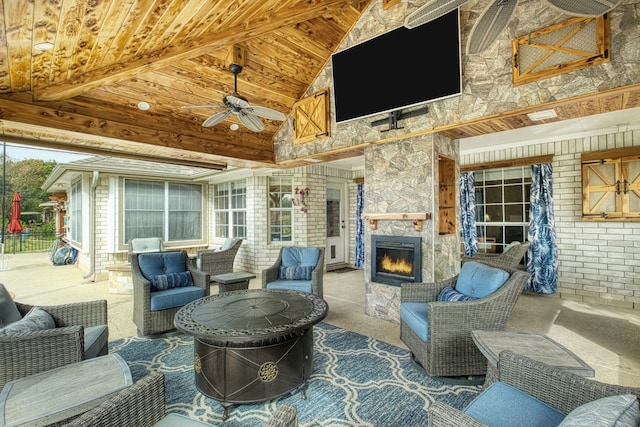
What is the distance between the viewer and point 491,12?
214cm

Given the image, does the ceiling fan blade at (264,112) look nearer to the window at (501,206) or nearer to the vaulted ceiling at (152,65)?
the vaulted ceiling at (152,65)

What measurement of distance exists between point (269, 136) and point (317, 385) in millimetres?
4538

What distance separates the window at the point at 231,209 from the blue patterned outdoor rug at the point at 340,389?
15.8 ft

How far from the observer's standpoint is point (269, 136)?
231 inches

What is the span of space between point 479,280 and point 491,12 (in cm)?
219

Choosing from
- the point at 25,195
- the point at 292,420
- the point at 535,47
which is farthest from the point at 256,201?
the point at 25,195

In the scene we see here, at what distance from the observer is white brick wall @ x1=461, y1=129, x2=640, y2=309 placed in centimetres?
461

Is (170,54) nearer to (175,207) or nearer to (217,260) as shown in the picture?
(217,260)

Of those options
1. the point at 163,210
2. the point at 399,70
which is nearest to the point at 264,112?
Result: the point at 399,70

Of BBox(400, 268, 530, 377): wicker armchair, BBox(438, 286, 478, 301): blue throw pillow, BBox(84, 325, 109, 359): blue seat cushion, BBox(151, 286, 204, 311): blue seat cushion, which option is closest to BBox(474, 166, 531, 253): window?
BBox(438, 286, 478, 301): blue throw pillow

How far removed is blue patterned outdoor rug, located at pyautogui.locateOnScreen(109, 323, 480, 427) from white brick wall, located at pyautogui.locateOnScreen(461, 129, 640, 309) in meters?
3.92

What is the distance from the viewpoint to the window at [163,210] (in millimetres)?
7664

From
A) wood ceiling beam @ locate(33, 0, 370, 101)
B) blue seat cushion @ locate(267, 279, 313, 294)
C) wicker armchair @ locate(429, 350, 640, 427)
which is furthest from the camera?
blue seat cushion @ locate(267, 279, 313, 294)

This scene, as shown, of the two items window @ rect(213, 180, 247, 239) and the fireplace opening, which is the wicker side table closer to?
the fireplace opening
